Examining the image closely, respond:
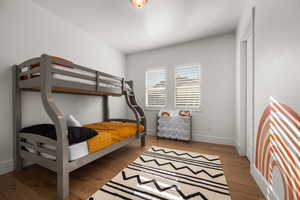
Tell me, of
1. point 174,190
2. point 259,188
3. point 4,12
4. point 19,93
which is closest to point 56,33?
point 4,12

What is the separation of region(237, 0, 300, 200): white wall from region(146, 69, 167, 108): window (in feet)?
7.43

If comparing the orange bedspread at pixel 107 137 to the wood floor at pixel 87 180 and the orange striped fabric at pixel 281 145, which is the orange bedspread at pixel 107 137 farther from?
the orange striped fabric at pixel 281 145

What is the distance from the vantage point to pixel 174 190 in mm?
1331

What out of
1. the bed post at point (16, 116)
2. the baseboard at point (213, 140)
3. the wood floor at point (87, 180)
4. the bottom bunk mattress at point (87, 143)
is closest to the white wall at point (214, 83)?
the baseboard at point (213, 140)

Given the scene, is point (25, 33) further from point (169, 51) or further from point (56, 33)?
point (169, 51)

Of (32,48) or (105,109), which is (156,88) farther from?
(32,48)

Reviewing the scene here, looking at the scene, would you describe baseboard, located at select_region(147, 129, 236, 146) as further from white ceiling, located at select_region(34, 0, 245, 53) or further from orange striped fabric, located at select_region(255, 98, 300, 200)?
white ceiling, located at select_region(34, 0, 245, 53)

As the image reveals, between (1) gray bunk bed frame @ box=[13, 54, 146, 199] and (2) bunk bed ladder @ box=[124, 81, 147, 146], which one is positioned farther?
(2) bunk bed ladder @ box=[124, 81, 147, 146]

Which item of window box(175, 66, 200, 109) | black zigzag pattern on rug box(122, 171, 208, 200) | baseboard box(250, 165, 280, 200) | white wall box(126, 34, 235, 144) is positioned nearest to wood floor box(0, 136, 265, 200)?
baseboard box(250, 165, 280, 200)

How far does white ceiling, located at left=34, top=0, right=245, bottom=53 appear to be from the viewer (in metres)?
1.95

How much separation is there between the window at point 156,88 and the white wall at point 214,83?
1.80ft

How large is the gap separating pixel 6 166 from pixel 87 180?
125cm

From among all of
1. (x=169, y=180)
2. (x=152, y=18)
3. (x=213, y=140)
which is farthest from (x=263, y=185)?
(x=152, y=18)

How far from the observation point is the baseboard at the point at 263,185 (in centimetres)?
112
